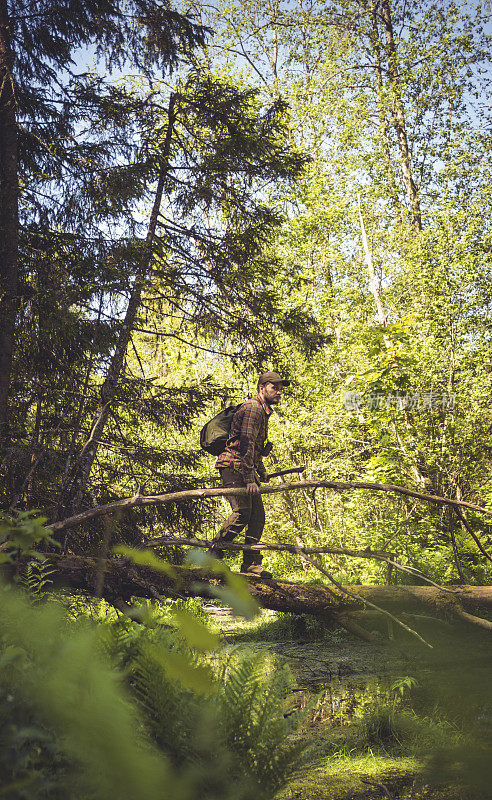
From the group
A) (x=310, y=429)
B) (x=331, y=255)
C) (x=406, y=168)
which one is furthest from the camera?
(x=406, y=168)

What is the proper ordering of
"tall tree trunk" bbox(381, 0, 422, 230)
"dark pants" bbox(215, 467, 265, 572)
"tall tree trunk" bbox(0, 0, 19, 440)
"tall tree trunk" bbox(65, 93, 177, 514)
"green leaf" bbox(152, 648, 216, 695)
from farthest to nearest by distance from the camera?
"tall tree trunk" bbox(381, 0, 422, 230) → "tall tree trunk" bbox(0, 0, 19, 440) → "tall tree trunk" bbox(65, 93, 177, 514) → "dark pants" bbox(215, 467, 265, 572) → "green leaf" bbox(152, 648, 216, 695)

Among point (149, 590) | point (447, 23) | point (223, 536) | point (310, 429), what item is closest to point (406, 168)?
point (447, 23)

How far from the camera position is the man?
208 inches

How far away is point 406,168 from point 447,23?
4825mm

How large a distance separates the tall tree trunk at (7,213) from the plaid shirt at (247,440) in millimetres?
2531

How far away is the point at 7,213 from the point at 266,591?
5.22 metres

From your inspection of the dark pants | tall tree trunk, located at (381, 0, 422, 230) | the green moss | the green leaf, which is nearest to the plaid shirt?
the dark pants

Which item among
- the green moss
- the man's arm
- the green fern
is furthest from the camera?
the man's arm

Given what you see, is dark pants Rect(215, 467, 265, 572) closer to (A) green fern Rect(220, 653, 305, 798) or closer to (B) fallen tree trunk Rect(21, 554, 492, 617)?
(B) fallen tree trunk Rect(21, 554, 492, 617)

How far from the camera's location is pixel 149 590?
4.39 m

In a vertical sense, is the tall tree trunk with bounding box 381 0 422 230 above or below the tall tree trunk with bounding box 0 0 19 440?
above

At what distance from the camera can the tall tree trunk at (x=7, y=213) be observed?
6.23 metres

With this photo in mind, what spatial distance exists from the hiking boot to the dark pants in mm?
43

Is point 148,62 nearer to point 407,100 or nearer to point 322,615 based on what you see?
point 322,615
